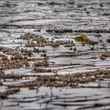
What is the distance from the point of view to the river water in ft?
14.4

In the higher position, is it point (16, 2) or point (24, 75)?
point (16, 2)

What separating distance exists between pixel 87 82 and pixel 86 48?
103cm

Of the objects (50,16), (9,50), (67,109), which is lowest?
(67,109)

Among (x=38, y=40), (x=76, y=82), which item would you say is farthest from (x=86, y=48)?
(x=76, y=82)

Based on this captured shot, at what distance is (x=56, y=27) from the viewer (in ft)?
21.9

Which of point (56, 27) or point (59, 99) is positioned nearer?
point (59, 99)

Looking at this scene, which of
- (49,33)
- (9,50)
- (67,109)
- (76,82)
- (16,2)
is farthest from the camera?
(16,2)

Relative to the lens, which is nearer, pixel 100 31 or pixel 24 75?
pixel 24 75

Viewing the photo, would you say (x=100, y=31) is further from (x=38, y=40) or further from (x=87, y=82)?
(x=87, y=82)

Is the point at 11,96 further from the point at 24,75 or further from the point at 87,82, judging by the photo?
the point at 87,82

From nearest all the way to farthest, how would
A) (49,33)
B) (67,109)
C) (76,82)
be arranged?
(67,109)
(76,82)
(49,33)

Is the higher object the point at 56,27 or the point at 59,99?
the point at 56,27

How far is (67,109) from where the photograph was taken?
14.1ft

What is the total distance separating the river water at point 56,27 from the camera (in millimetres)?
4383
